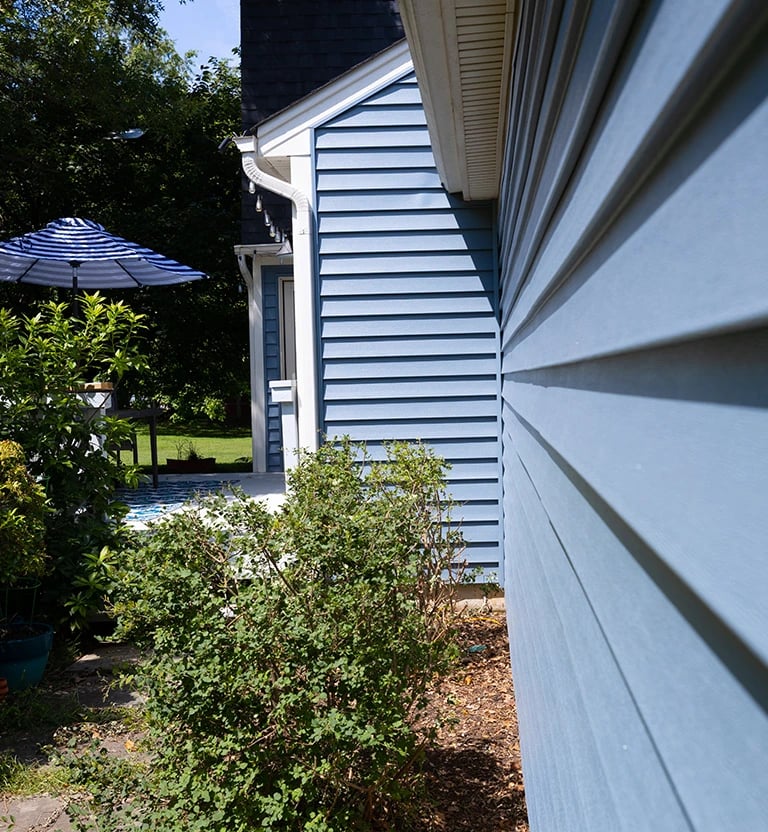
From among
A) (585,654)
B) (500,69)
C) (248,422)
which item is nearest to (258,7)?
(500,69)

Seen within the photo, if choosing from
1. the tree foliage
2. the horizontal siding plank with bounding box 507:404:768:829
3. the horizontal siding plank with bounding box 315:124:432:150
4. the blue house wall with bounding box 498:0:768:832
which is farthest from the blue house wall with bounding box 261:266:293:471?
the horizontal siding plank with bounding box 507:404:768:829

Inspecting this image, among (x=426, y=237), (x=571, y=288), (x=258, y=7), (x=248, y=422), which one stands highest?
(x=258, y=7)

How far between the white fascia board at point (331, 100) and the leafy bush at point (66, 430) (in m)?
1.52

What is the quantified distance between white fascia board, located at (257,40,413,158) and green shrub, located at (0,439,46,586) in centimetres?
260

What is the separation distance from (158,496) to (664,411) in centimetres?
984

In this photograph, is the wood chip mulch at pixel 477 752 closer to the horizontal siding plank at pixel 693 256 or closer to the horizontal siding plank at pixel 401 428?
the horizontal siding plank at pixel 401 428

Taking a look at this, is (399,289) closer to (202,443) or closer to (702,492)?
(702,492)

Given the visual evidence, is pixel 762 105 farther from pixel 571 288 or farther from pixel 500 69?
pixel 500 69

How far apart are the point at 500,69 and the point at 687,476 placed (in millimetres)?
3307

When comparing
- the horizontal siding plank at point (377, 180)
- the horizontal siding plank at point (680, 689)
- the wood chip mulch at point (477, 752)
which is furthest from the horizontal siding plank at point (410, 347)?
the horizontal siding plank at point (680, 689)

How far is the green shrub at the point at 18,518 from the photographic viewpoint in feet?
15.7

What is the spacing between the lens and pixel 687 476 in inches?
26.8

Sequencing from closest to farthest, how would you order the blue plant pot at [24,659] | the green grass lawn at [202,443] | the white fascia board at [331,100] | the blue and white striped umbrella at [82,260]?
the blue plant pot at [24,659] < the white fascia board at [331,100] < the blue and white striped umbrella at [82,260] < the green grass lawn at [202,443]

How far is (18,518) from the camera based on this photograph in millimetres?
4781
